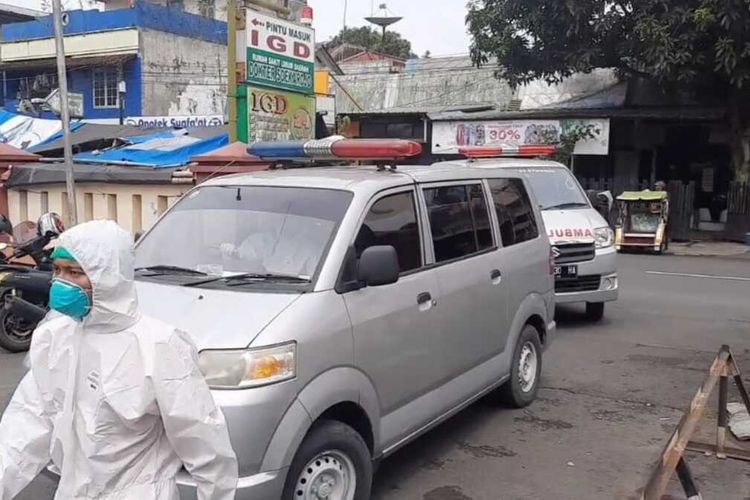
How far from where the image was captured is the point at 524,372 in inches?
239

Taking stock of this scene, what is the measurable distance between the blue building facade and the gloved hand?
86.4 ft

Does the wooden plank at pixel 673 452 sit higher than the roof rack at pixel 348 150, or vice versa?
the roof rack at pixel 348 150

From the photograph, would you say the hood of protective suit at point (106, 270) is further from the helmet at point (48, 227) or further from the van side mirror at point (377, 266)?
the helmet at point (48, 227)

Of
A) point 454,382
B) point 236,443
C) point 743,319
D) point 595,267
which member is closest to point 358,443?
point 236,443

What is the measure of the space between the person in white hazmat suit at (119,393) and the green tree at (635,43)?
54.6 feet

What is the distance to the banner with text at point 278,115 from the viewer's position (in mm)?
13586

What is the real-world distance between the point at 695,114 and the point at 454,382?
17444 mm

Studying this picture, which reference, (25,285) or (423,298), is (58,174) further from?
(423,298)

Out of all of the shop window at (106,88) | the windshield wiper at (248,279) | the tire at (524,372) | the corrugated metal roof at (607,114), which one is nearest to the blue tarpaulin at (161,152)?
the corrugated metal roof at (607,114)

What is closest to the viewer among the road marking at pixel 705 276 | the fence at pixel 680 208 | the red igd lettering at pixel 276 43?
the road marking at pixel 705 276

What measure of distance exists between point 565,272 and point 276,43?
7.57m

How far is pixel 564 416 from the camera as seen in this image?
5.93 meters

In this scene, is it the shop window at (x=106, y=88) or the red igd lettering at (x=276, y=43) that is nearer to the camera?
the red igd lettering at (x=276, y=43)

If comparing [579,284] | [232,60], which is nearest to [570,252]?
[579,284]
